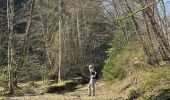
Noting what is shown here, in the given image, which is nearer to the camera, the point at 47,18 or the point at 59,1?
the point at 59,1

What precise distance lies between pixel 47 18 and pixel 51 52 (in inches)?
234

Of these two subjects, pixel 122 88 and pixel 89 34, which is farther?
pixel 89 34

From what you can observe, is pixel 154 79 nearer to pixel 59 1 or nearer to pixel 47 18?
pixel 59 1

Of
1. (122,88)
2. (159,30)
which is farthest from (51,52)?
(159,30)

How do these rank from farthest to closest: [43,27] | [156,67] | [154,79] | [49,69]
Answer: [43,27], [49,69], [156,67], [154,79]

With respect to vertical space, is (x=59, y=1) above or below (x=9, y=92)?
above

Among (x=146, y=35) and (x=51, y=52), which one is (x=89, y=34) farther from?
(x=146, y=35)

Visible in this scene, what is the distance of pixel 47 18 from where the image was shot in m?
48.5

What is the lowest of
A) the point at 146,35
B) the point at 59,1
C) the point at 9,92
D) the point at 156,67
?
the point at 9,92

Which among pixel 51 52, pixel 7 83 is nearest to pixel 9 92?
pixel 7 83

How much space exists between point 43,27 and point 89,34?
1177 centimetres

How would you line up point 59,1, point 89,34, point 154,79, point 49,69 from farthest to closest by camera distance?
point 89,34 < point 49,69 < point 59,1 < point 154,79

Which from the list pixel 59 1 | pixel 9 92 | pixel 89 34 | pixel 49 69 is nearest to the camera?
pixel 9 92

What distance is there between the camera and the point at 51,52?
43.9 m
